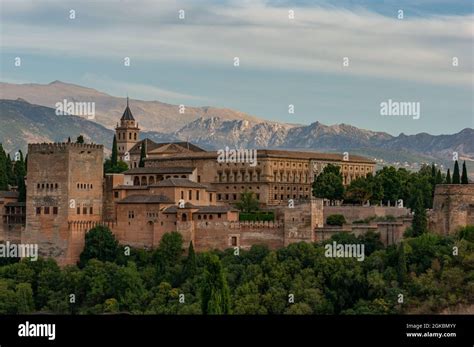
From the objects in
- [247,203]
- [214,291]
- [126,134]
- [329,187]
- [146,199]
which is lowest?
[214,291]

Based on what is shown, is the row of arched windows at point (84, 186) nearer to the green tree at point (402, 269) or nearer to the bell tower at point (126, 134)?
the green tree at point (402, 269)

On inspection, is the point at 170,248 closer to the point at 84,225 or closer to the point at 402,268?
the point at 84,225

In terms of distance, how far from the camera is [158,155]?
6981 centimetres

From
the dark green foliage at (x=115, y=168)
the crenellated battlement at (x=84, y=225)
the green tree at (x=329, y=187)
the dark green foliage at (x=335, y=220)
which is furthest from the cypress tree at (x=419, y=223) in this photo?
the dark green foliage at (x=115, y=168)

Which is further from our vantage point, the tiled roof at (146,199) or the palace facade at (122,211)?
the tiled roof at (146,199)

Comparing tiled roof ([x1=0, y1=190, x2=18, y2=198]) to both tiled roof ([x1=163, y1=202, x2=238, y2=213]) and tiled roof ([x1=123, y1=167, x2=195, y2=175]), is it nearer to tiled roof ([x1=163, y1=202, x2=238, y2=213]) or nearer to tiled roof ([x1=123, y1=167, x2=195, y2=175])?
tiled roof ([x1=123, y1=167, x2=195, y2=175])

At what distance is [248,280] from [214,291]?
15.7 feet

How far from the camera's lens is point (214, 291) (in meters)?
46.6

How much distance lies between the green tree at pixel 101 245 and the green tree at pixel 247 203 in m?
6.79

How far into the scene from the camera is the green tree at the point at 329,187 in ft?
206

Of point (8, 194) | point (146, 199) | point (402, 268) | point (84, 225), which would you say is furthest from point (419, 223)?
point (8, 194)

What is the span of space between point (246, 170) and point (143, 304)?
1512 centimetres

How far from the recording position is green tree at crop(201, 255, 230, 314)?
46219mm
